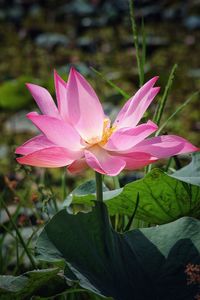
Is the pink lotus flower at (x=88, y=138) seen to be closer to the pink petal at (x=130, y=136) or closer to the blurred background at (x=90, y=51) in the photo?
the pink petal at (x=130, y=136)

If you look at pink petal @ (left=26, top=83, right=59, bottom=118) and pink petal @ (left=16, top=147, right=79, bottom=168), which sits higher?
pink petal @ (left=26, top=83, right=59, bottom=118)

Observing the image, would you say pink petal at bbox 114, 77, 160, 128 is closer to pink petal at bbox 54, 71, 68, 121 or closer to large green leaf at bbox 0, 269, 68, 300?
pink petal at bbox 54, 71, 68, 121

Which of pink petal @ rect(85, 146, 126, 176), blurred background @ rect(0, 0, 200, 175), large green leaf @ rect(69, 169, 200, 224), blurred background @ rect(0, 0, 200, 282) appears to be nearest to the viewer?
pink petal @ rect(85, 146, 126, 176)

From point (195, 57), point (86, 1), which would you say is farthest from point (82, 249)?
point (86, 1)

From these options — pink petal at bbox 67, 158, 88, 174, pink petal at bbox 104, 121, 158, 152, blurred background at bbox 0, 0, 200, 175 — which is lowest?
blurred background at bbox 0, 0, 200, 175

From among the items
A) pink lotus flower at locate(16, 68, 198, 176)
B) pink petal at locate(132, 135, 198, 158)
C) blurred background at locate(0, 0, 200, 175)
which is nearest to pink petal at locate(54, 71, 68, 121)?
pink lotus flower at locate(16, 68, 198, 176)

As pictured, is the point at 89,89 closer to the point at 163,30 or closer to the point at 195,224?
the point at 195,224

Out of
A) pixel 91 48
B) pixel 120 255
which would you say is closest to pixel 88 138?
pixel 120 255

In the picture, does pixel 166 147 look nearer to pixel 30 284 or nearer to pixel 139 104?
pixel 139 104
